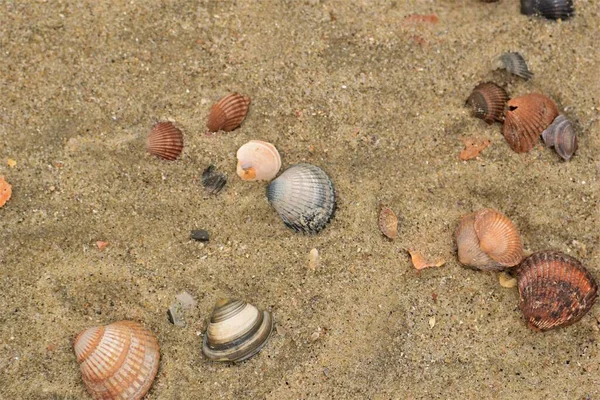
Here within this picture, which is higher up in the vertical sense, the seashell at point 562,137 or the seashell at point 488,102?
the seashell at point 488,102

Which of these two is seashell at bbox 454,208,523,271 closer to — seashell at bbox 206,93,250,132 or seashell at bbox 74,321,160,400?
seashell at bbox 206,93,250,132

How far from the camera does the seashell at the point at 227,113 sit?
357cm

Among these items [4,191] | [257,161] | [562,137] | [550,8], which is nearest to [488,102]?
[562,137]

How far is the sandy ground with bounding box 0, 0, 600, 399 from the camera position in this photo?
11.1ft

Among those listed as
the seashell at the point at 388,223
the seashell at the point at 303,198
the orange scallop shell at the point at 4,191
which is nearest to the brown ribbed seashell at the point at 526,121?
the seashell at the point at 388,223

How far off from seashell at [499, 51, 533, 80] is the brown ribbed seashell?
0.19 metres

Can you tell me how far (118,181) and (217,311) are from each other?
1092 mm

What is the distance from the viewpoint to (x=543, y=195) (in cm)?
365

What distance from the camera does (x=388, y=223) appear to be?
354 cm

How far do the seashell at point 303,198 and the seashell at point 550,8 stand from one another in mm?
1966

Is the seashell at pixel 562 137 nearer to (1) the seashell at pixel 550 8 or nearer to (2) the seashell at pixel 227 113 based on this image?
(1) the seashell at pixel 550 8

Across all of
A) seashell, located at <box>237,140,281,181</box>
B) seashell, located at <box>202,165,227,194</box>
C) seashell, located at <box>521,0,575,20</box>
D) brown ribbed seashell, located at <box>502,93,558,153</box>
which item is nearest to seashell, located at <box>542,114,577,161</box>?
brown ribbed seashell, located at <box>502,93,558,153</box>

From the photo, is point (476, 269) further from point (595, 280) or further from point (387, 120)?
point (387, 120)

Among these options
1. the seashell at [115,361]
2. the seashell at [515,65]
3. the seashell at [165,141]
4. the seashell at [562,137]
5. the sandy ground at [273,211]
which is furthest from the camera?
the seashell at [515,65]
